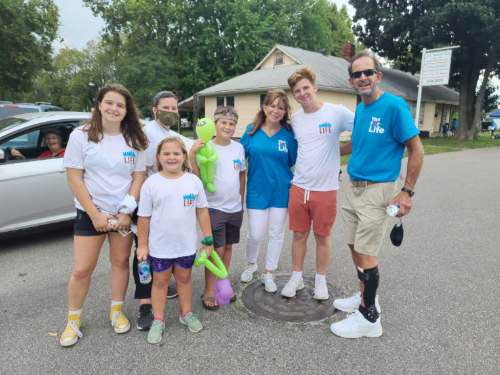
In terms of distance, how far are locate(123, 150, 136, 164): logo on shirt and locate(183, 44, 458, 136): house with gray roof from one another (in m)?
16.4

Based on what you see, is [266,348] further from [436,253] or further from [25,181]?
[25,181]

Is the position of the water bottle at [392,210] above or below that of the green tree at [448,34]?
below

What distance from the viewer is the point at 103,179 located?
102 inches

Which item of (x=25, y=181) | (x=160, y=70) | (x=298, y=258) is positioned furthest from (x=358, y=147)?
(x=160, y=70)

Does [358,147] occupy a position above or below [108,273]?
above

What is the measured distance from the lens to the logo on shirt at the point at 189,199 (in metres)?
2.66

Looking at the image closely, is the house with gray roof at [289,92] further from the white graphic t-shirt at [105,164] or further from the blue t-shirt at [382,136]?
the white graphic t-shirt at [105,164]

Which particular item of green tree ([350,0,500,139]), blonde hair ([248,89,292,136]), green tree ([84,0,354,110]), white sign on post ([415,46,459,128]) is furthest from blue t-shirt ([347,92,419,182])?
green tree ([84,0,354,110])

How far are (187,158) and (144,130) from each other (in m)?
0.49

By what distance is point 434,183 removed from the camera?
9.29 meters

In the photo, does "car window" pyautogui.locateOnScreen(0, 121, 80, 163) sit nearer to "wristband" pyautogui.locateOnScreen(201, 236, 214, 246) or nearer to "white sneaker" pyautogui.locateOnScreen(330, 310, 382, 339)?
"wristband" pyautogui.locateOnScreen(201, 236, 214, 246)

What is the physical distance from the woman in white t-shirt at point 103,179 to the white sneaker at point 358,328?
1643mm

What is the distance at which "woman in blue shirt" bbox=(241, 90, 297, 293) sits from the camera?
3135 mm

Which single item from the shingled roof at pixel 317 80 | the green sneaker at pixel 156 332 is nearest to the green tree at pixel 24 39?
the shingled roof at pixel 317 80
